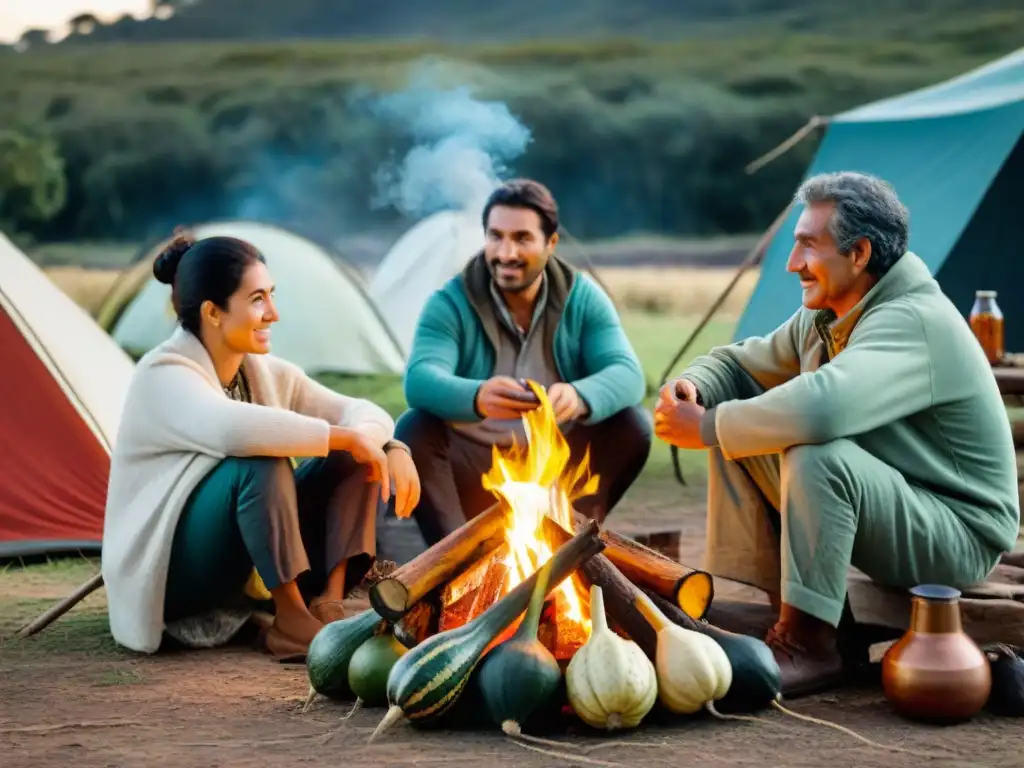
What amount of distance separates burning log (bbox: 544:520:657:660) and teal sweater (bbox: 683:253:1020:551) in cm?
44

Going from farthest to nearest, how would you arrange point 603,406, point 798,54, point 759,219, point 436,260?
point 798,54
point 759,219
point 436,260
point 603,406

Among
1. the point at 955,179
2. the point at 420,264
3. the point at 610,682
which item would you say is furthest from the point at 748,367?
the point at 420,264

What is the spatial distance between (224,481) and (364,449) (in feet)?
1.30

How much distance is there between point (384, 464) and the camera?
4125 mm

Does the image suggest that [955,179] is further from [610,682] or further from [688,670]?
[610,682]

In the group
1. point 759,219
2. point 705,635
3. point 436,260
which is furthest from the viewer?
point 759,219

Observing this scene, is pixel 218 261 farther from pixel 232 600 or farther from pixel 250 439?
pixel 232 600

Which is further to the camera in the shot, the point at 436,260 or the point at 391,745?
the point at 436,260

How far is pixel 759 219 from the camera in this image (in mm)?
24266

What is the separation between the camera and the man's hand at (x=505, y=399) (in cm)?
433

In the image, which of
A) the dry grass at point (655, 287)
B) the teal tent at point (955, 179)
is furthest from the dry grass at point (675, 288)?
the teal tent at point (955, 179)

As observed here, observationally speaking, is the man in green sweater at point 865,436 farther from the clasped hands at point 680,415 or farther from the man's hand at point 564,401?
the man's hand at point 564,401

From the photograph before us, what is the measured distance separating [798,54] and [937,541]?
2383 centimetres

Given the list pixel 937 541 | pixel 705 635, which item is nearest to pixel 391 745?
pixel 705 635
